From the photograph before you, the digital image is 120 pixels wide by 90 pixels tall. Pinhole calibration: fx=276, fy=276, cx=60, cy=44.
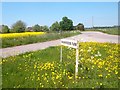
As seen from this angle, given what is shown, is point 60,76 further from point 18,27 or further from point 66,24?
point 66,24

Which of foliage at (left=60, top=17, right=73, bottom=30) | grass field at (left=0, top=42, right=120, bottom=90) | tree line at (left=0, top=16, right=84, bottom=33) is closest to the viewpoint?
grass field at (left=0, top=42, right=120, bottom=90)

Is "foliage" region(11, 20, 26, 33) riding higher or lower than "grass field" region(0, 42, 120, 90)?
higher

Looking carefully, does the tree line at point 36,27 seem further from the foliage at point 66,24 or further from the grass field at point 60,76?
the grass field at point 60,76

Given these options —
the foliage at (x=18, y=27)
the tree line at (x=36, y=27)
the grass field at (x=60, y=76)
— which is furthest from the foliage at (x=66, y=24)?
the grass field at (x=60, y=76)

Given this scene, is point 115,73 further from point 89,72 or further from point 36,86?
point 36,86

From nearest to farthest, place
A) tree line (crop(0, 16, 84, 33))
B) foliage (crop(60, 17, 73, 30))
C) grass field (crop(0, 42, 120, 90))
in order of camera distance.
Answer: grass field (crop(0, 42, 120, 90))
tree line (crop(0, 16, 84, 33))
foliage (crop(60, 17, 73, 30))

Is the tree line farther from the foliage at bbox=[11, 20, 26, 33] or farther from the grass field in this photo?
the grass field

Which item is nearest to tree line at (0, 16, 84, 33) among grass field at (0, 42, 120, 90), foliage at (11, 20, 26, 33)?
foliage at (11, 20, 26, 33)

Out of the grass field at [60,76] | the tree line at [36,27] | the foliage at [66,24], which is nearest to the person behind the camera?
the grass field at [60,76]

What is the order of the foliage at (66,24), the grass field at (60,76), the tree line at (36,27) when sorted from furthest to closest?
the foliage at (66,24) < the tree line at (36,27) < the grass field at (60,76)

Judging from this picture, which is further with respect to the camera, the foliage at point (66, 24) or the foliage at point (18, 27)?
the foliage at point (66, 24)

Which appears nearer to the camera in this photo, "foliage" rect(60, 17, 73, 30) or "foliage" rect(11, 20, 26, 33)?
"foliage" rect(11, 20, 26, 33)

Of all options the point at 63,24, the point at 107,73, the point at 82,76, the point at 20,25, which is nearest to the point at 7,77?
the point at 82,76

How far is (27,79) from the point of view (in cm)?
716
